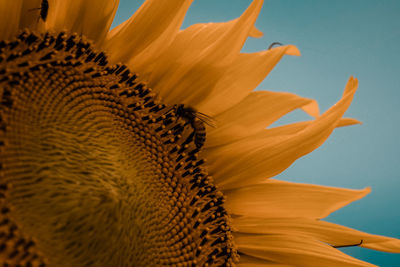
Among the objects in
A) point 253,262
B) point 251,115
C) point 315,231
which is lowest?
point 253,262

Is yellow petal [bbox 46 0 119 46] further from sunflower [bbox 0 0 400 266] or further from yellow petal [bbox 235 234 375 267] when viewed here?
yellow petal [bbox 235 234 375 267]

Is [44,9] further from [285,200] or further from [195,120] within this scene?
[285,200]

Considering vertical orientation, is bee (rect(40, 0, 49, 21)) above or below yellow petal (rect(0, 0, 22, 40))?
above

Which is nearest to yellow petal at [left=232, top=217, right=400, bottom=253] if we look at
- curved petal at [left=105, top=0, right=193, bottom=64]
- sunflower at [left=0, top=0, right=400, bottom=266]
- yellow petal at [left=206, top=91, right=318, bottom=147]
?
sunflower at [left=0, top=0, right=400, bottom=266]

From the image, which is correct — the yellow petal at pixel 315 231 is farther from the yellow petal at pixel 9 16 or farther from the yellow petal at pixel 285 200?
the yellow petal at pixel 9 16

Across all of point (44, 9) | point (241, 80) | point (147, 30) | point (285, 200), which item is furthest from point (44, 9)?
point (285, 200)
